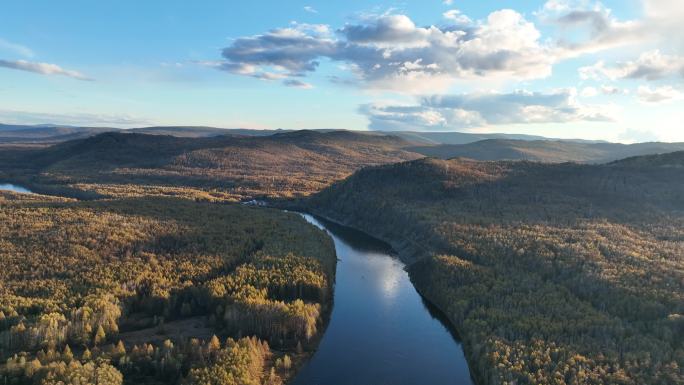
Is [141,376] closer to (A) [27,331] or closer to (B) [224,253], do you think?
(A) [27,331]

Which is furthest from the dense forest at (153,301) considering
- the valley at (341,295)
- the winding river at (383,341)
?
the winding river at (383,341)

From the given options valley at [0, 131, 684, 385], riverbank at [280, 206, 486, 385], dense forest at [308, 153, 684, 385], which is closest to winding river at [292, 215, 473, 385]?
valley at [0, 131, 684, 385]

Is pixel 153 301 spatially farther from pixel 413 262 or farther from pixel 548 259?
pixel 548 259

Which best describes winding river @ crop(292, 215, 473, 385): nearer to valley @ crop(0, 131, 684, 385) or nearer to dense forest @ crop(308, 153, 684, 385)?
valley @ crop(0, 131, 684, 385)

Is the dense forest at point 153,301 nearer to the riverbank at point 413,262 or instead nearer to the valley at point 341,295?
the valley at point 341,295

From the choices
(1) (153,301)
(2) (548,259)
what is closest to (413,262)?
(2) (548,259)
